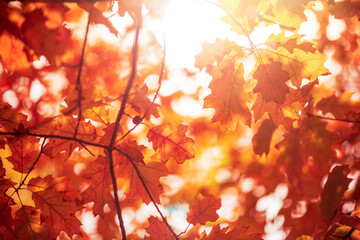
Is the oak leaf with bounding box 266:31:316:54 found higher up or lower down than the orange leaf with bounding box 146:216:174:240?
higher up

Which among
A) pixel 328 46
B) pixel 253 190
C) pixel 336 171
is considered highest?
pixel 328 46

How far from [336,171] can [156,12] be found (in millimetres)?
1470

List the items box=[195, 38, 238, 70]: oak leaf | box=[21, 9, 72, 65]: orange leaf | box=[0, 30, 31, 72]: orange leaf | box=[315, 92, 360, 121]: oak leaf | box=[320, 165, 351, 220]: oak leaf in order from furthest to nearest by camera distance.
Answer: box=[315, 92, 360, 121]: oak leaf → box=[320, 165, 351, 220]: oak leaf → box=[195, 38, 238, 70]: oak leaf → box=[0, 30, 31, 72]: orange leaf → box=[21, 9, 72, 65]: orange leaf

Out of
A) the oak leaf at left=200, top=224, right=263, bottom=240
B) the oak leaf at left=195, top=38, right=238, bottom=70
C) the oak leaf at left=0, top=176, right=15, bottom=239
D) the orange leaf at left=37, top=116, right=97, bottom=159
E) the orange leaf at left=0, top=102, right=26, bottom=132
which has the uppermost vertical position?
the orange leaf at left=0, top=102, right=26, bottom=132

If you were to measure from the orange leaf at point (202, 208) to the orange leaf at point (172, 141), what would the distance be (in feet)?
0.85

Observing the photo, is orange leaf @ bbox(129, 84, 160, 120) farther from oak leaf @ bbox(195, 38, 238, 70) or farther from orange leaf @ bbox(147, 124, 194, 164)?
oak leaf @ bbox(195, 38, 238, 70)

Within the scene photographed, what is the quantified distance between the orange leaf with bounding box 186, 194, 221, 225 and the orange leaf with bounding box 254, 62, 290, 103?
62cm

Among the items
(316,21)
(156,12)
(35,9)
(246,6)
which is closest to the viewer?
(35,9)

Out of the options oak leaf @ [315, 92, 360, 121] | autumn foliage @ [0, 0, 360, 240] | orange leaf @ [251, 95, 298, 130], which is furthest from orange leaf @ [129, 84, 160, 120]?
oak leaf @ [315, 92, 360, 121]

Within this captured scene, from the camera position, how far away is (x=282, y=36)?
1.59 metres

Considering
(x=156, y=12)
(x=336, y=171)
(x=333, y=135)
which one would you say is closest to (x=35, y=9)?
(x=156, y=12)

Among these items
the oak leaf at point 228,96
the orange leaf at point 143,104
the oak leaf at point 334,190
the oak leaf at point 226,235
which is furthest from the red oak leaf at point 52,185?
the oak leaf at point 334,190

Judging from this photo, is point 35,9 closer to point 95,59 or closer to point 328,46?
point 328,46

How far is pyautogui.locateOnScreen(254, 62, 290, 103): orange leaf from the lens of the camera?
153 cm
